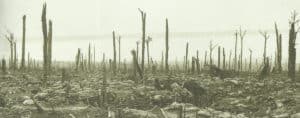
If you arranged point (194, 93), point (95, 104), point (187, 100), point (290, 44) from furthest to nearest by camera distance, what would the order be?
point (290, 44) → point (194, 93) → point (187, 100) → point (95, 104)

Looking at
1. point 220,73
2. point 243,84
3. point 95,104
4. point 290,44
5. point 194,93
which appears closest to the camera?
point 95,104

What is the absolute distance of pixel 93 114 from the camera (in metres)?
13.5

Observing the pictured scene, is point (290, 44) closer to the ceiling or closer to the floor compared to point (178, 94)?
closer to the ceiling

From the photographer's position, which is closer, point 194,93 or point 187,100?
point 187,100

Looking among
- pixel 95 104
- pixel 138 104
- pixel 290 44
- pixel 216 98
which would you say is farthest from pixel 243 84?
pixel 95 104

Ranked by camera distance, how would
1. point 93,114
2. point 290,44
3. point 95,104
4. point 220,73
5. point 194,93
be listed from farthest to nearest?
point 220,73 → point 290,44 → point 194,93 → point 95,104 → point 93,114

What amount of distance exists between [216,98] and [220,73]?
11493mm

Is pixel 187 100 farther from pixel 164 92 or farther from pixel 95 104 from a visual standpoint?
pixel 95 104

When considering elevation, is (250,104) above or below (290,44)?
below

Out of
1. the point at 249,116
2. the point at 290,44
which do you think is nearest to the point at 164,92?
the point at 249,116

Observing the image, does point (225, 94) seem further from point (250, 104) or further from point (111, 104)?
point (111, 104)

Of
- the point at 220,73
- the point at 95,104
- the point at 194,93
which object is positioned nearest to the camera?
the point at 95,104

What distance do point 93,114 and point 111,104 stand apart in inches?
81.8

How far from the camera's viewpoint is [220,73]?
95.4 ft
